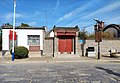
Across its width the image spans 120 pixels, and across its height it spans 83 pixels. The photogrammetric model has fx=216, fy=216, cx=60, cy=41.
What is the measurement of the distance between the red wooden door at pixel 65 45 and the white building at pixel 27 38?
2970mm

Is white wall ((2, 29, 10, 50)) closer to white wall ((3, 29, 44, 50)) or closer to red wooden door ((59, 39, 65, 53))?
white wall ((3, 29, 44, 50))

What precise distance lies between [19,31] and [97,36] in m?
12.0

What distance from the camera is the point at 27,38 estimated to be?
110ft

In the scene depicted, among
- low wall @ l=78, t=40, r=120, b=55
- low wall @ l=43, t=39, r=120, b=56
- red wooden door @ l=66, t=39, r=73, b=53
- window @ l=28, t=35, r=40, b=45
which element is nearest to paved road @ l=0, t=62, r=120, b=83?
low wall @ l=43, t=39, r=120, b=56

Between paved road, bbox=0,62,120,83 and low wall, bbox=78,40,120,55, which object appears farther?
low wall, bbox=78,40,120,55

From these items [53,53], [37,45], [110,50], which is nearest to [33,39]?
[37,45]

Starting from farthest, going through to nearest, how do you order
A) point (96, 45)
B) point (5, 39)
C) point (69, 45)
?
1. point (96, 45)
2. point (69, 45)
3. point (5, 39)

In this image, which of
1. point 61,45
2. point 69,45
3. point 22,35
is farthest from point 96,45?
point 22,35

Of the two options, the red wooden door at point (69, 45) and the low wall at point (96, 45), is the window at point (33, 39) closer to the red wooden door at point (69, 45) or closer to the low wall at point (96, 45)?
the low wall at point (96, 45)

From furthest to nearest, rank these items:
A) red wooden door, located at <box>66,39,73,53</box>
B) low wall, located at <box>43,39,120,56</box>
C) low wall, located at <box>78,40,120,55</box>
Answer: low wall, located at <box>78,40,120,55</box> → red wooden door, located at <box>66,39,73,53</box> → low wall, located at <box>43,39,120,56</box>

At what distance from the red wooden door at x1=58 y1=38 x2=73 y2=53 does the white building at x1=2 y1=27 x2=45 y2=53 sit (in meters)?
2.97

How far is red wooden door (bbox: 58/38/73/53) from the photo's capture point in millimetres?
33844

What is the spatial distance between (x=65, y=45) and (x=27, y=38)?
6.03m

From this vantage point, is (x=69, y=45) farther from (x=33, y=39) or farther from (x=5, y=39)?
(x=5, y=39)
